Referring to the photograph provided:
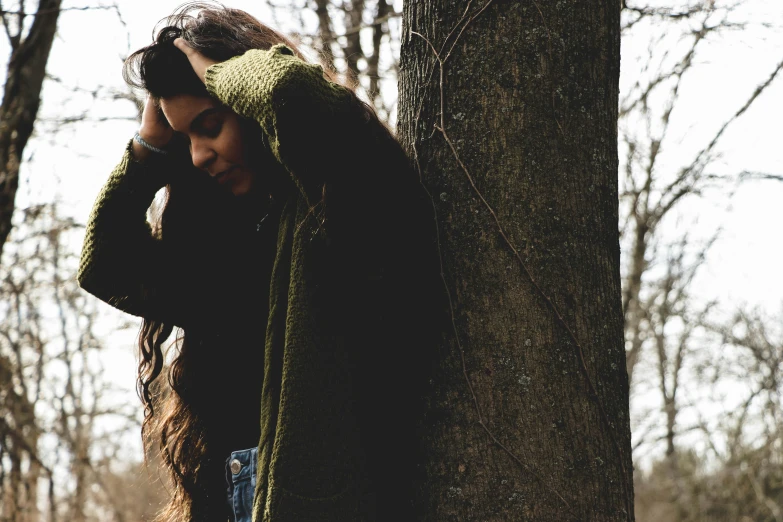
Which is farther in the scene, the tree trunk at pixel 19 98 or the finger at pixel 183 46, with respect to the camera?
the tree trunk at pixel 19 98

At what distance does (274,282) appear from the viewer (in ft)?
5.17

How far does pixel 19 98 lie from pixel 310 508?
4102 mm

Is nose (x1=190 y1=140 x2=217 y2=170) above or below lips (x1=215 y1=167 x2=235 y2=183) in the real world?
above

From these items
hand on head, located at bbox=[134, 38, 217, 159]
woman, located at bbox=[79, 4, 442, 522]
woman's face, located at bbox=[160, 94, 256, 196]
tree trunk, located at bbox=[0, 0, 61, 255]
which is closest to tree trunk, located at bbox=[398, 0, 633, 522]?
woman, located at bbox=[79, 4, 442, 522]

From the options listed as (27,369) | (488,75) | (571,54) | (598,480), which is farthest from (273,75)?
(27,369)

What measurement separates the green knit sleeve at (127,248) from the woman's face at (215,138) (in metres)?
0.25

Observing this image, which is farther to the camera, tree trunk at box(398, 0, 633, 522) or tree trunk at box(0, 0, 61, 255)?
tree trunk at box(0, 0, 61, 255)

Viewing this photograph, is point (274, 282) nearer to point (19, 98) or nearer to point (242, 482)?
point (242, 482)

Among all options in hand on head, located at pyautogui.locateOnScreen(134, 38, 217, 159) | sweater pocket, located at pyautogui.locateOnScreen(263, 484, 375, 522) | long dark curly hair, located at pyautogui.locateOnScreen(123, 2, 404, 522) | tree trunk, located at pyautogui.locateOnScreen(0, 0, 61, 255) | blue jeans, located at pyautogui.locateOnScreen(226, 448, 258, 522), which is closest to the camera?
sweater pocket, located at pyautogui.locateOnScreen(263, 484, 375, 522)

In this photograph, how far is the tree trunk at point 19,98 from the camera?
4.53 meters

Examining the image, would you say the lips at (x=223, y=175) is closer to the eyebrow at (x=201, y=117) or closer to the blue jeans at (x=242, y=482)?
the eyebrow at (x=201, y=117)

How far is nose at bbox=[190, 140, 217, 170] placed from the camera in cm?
181

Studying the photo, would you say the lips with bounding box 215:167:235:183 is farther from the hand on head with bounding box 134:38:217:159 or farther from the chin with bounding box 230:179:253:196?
the hand on head with bounding box 134:38:217:159

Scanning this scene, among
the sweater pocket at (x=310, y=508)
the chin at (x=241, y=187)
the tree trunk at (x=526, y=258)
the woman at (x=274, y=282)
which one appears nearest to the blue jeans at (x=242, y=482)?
the woman at (x=274, y=282)
